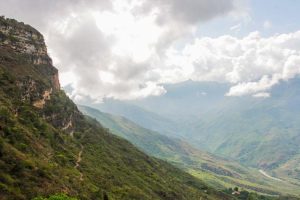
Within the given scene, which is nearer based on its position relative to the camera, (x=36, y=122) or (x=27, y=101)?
(x=36, y=122)

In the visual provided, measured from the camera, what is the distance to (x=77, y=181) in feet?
500

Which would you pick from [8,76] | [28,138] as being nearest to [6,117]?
[28,138]

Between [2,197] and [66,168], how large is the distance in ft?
207

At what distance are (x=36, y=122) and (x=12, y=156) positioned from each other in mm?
57364

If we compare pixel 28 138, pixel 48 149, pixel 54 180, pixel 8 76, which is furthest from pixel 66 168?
pixel 8 76


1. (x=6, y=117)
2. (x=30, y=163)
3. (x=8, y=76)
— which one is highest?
(x=8, y=76)

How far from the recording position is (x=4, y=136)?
13162 cm

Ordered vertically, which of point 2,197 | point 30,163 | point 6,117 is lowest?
point 2,197

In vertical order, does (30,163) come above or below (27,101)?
below

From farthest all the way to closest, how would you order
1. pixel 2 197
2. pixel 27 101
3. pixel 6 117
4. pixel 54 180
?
pixel 27 101 → pixel 6 117 → pixel 54 180 → pixel 2 197

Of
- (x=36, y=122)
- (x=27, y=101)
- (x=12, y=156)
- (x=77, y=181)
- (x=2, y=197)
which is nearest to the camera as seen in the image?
(x=2, y=197)

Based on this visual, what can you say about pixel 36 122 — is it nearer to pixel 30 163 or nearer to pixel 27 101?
pixel 27 101

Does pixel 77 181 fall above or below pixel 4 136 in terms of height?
below

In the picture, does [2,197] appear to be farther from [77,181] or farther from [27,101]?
[27,101]
